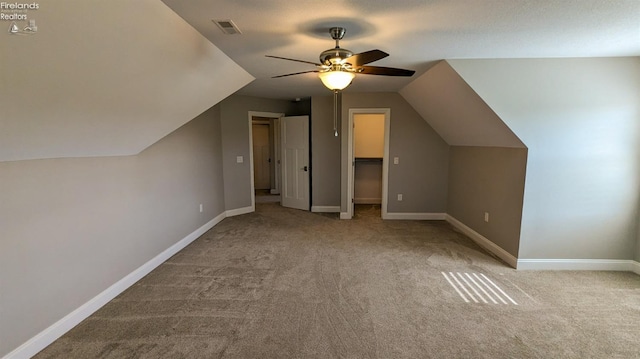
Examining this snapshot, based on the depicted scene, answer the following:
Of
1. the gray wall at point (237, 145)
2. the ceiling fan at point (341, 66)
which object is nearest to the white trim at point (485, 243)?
the ceiling fan at point (341, 66)

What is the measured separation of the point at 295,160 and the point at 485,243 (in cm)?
374

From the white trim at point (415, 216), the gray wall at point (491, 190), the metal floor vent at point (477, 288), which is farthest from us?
the white trim at point (415, 216)

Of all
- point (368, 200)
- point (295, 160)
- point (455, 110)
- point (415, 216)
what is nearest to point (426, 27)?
point (455, 110)

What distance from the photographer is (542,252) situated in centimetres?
311

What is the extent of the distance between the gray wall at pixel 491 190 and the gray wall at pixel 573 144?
0.42 feet

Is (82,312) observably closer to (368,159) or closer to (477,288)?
(477,288)

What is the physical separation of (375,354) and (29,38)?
8.67 ft

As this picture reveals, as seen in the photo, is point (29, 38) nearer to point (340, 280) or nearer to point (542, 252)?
point (340, 280)

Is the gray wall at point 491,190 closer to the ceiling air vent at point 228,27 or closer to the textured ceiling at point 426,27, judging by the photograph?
the textured ceiling at point 426,27

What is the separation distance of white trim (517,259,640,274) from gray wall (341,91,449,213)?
201 centimetres

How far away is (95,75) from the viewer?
171cm

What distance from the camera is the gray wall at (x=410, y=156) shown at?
4.90m

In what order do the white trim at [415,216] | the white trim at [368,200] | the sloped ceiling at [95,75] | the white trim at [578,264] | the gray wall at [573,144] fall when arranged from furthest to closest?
the white trim at [368,200] < the white trim at [415,216] < the white trim at [578,264] < the gray wall at [573,144] < the sloped ceiling at [95,75]

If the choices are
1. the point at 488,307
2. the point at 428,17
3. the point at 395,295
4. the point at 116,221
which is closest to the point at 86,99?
the point at 116,221
